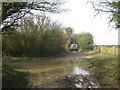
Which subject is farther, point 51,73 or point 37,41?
point 37,41

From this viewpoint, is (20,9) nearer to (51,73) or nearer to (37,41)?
(51,73)

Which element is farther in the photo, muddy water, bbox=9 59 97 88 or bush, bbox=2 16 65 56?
bush, bbox=2 16 65 56

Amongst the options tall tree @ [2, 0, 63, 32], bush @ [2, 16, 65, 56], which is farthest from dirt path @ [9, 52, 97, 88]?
bush @ [2, 16, 65, 56]

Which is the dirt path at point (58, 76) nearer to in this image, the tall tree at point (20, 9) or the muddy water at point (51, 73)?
the muddy water at point (51, 73)

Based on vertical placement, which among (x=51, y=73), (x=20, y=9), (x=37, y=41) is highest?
(x=20, y=9)

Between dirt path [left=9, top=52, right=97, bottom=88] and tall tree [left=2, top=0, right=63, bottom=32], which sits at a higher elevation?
tall tree [left=2, top=0, right=63, bottom=32]

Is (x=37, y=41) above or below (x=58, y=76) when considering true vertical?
above

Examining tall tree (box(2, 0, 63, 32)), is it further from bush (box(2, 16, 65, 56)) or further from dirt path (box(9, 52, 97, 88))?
bush (box(2, 16, 65, 56))

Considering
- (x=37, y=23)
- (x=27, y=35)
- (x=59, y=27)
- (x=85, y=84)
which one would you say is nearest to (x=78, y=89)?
(x=85, y=84)

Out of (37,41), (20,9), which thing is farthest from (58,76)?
(37,41)

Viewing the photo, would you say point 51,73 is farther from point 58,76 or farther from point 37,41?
point 37,41

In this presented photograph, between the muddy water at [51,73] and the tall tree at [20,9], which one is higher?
the tall tree at [20,9]

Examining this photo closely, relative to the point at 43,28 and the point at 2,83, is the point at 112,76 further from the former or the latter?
the point at 43,28

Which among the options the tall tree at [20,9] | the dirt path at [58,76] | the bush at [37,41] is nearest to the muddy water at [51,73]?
the dirt path at [58,76]
